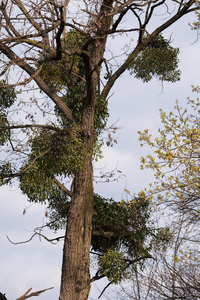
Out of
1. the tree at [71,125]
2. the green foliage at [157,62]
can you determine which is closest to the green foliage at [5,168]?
the tree at [71,125]

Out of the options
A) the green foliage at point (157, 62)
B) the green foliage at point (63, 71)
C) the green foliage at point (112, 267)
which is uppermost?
the green foliage at point (157, 62)

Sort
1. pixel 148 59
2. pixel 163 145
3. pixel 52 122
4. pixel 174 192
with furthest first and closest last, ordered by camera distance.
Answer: pixel 148 59
pixel 52 122
pixel 163 145
pixel 174 192

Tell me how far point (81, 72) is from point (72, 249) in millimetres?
4877

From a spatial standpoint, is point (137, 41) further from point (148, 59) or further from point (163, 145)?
point (163, 145)

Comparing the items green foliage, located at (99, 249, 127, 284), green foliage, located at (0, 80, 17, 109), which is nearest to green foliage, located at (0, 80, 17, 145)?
green foliage, located at (0, 80, 17, 109)

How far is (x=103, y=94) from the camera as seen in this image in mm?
11867

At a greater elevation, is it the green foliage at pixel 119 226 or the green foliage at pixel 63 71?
the green foliage at pixel 63 71

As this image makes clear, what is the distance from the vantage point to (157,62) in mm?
13969

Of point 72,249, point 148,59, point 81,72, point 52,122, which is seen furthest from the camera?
point 148,59

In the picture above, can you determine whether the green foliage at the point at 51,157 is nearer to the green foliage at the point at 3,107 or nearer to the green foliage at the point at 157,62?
the green foliage at the point at 3,107

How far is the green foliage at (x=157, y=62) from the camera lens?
44.5 feet

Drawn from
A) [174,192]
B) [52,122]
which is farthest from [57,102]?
[174,192]

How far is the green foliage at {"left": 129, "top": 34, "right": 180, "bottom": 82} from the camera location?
Answer: 13.6m

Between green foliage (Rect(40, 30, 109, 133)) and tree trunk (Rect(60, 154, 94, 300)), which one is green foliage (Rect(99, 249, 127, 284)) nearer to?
tree trunk (Rect(60, 154, 94, 300))
